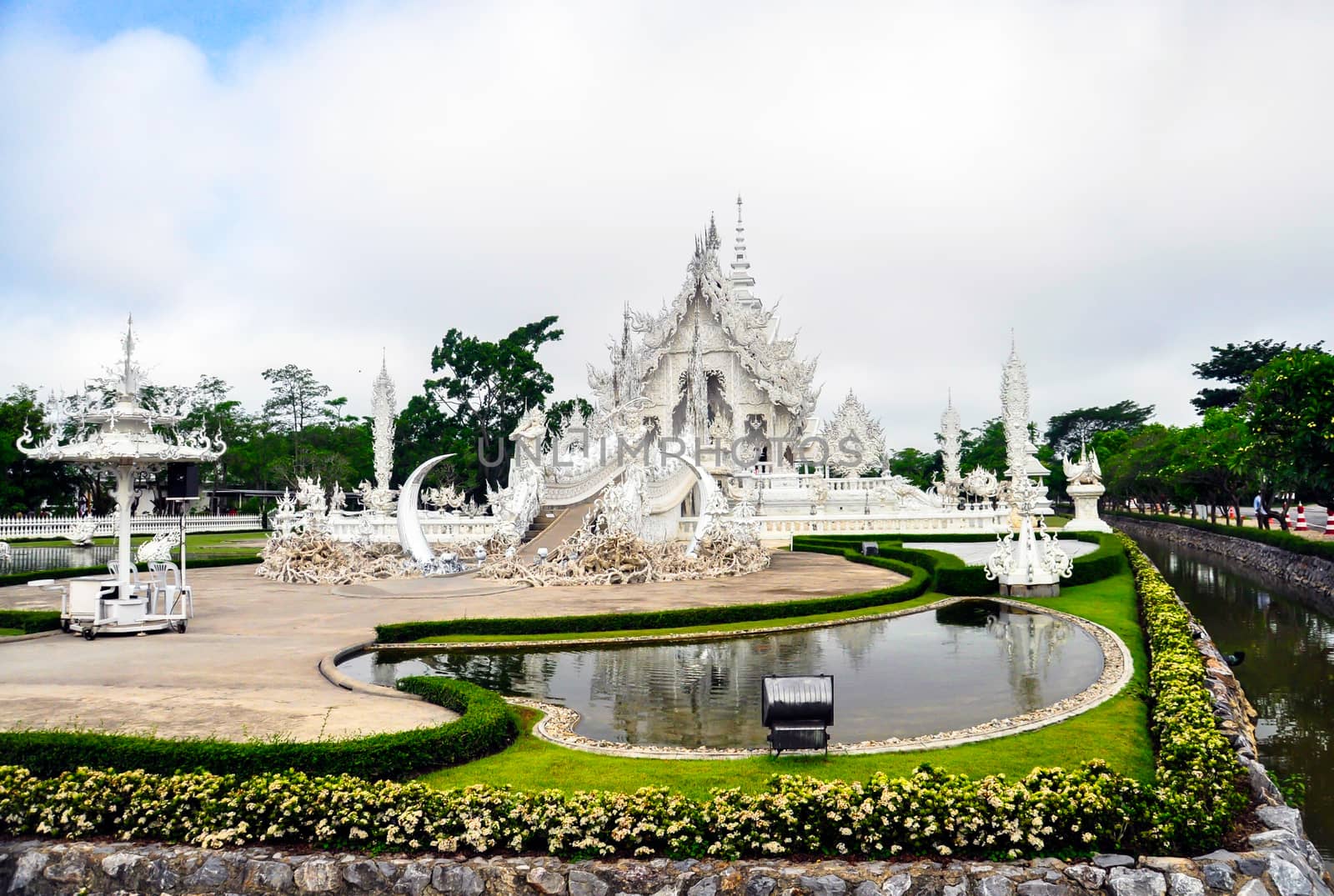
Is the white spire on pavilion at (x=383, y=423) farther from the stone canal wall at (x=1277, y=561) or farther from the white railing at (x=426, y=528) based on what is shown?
the stone canal wall at (x=1277, y=561)

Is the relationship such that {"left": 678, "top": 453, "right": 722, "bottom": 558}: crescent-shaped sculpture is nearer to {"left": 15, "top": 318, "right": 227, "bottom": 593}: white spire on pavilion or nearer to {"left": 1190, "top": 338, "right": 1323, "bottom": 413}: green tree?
{"left": 15, "top": 318, "right": 227, "bottom": 593}: white spire on pavilion

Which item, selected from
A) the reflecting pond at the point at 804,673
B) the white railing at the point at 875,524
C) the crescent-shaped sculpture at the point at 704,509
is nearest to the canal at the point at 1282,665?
the reflecting pond at the point at 804,673

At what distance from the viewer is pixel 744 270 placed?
47.8m

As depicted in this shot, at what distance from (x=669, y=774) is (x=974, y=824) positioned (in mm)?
2293

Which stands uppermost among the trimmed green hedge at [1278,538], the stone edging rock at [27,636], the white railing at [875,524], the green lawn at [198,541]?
the white railing at [875,524]

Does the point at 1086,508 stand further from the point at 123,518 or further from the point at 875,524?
the point at 123,518

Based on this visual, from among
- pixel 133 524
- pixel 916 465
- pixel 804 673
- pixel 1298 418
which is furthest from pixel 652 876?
pixel 916 465

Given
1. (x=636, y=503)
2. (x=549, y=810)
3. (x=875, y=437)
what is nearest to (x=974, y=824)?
(x=549, y=810)

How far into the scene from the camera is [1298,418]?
67.5 ft

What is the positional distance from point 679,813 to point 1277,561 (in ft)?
92.5

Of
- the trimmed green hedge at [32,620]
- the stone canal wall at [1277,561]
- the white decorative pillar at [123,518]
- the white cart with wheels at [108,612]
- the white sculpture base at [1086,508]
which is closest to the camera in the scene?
the white cart with wheels at [108,612]

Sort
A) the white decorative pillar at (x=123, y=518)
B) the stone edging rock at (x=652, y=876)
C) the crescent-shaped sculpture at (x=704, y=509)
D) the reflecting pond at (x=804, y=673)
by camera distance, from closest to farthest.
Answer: the stone edging rock at (x=652, y=876), the reflecting pond at (x=804, y=673), the white decorative pillar at (x=123, y=518), the crescent-shaped sculpture at (x=704, y=509)

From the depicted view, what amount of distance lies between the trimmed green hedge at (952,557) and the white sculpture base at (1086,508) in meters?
1.59

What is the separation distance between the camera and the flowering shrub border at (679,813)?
5676mm
